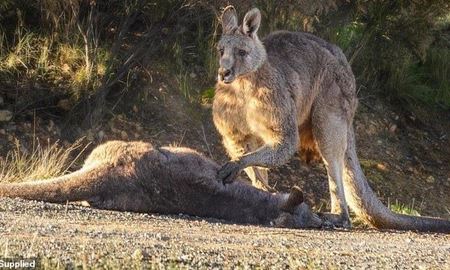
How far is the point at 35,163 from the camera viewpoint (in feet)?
37.5

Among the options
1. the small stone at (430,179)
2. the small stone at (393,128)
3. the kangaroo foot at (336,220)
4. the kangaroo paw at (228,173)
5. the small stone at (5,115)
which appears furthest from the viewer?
the small stone at (393,128)

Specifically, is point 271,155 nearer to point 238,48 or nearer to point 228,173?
point 228,173

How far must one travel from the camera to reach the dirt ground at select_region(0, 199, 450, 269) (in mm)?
6918

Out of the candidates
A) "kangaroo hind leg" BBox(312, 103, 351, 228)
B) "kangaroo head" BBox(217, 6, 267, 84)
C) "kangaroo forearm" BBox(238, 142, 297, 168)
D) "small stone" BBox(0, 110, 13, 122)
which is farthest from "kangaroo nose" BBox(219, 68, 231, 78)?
"small stone" BBox(0, 110, 13, 122)

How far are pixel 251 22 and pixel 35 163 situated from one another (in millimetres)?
2710

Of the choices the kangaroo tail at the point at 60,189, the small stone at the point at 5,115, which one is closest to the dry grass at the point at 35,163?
the small stone at the point at 5,115

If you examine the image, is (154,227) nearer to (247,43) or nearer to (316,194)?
(247,43)

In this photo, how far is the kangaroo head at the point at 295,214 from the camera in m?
9.83

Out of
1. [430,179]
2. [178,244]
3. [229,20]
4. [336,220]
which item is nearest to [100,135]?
[229,20]

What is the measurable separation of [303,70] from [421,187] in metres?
4.98

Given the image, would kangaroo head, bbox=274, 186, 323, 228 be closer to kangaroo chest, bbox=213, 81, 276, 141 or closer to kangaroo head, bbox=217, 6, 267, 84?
kangaroo chest, bbox=213, 81, 276, 141

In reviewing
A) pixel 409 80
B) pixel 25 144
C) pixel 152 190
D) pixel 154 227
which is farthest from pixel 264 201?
pixel 409 80

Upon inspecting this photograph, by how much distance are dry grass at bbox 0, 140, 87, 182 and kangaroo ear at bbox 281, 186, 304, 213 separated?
2562 mm

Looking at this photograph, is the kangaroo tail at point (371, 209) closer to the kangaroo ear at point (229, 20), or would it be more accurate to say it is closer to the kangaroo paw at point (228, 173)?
the kangaroo ear at point (229, 20)
